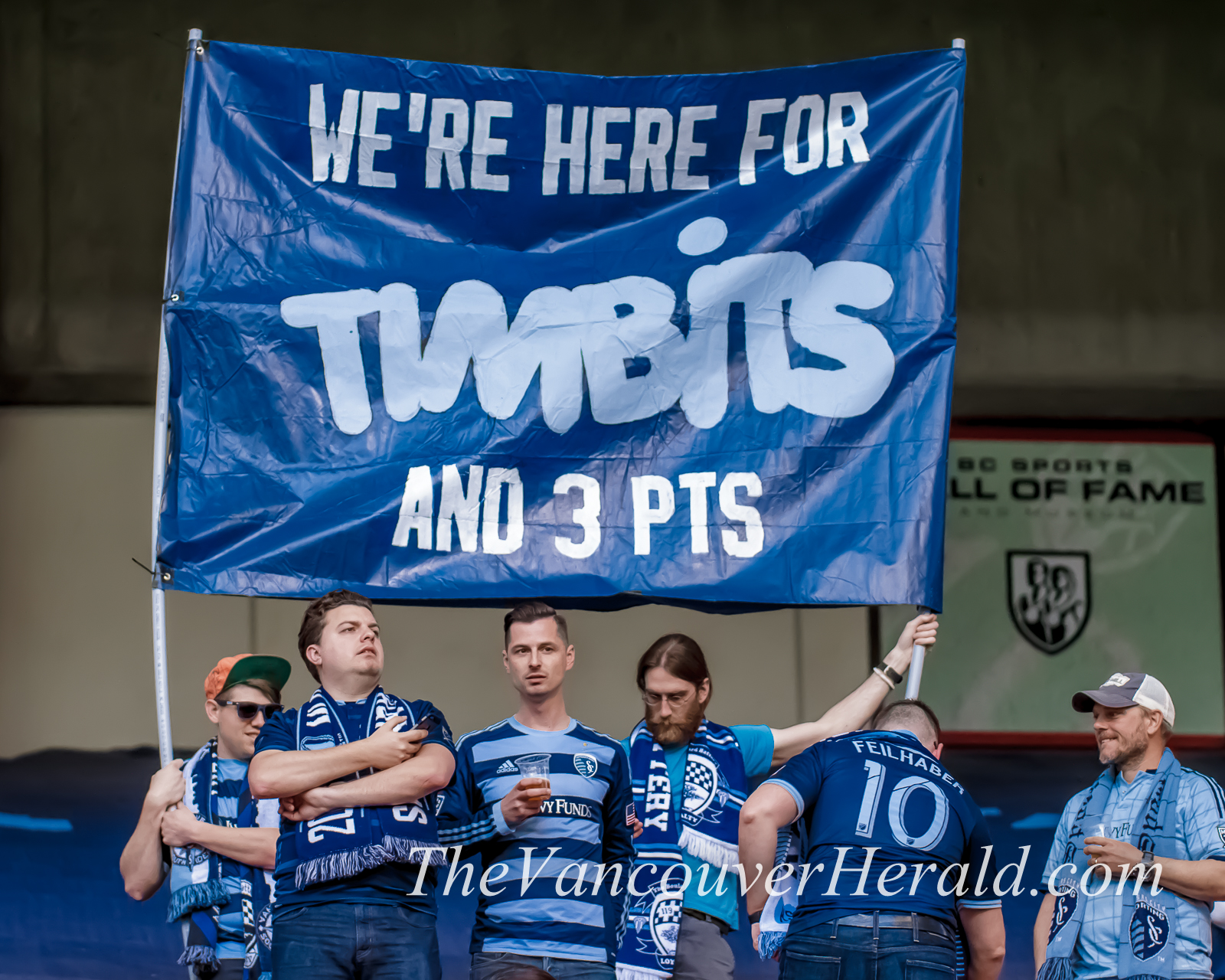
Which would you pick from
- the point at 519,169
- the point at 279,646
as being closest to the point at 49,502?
the point at 279,646

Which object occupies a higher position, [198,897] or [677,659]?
[677,659]

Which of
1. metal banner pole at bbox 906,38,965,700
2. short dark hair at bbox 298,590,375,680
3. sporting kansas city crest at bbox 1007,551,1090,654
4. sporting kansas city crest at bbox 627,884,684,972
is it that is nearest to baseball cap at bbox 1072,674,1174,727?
metal banner pole at bbox 906,38,965,700

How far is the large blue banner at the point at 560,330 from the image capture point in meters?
4.96

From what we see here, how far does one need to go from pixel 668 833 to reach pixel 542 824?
1.90 feet

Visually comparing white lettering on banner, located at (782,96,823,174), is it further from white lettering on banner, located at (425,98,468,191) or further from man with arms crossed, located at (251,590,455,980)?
man with arms crossed, located at (251,590,455,980)

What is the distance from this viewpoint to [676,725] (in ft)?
15.8

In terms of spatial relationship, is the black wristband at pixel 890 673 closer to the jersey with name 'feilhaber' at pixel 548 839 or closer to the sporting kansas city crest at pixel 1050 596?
the jersey with name 'feilhaber' at pixel 548 839

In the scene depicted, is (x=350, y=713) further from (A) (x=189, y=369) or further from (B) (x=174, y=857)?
(A) (x=189, y=369)

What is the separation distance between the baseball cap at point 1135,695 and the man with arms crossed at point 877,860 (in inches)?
30.7

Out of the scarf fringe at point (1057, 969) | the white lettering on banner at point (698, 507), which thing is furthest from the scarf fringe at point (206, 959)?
the scarf fringe at point (1057, 969)

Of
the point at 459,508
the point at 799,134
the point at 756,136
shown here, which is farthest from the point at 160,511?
the point at 799,134

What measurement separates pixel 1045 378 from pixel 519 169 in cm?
398

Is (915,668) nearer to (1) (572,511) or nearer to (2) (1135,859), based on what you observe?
(2) (1135,859)

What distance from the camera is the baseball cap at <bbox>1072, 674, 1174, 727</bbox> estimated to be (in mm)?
4762
